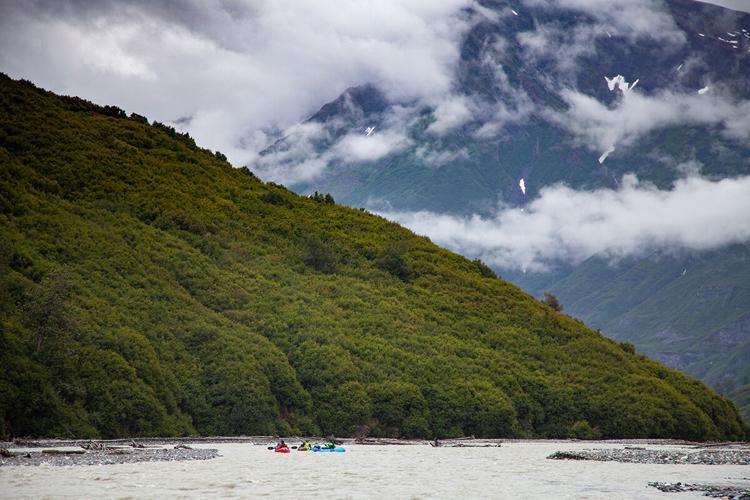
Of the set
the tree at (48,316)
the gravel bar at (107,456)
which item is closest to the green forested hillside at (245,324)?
the tree at (48,316)

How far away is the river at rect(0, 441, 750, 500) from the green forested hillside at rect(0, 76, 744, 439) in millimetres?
17678

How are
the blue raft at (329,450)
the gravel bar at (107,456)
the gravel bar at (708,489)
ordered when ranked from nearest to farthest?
the gravel bar at (708,489) → the gravel bar at (107,456) → the blue raft at (329,450)

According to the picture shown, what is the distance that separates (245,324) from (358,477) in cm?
5568

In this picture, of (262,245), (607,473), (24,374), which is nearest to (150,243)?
(262,245)

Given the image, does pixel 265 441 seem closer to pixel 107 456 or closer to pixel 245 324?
pixel 245 324

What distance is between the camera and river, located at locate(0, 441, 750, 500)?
42812 millimetres

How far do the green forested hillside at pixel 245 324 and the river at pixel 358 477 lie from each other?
17678mm

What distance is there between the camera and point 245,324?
10644 centimetres

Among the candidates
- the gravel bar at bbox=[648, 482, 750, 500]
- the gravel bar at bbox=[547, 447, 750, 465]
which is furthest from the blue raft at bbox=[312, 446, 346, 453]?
the gravel bar at bbox=[648, 482, 750, 500]

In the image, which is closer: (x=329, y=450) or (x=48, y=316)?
(x=329, y=450)

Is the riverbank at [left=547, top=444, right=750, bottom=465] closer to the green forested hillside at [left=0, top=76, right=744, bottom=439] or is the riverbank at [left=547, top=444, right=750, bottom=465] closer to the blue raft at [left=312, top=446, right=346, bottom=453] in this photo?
the blue raft at [left=312, top=446, right=346, bottom=453]

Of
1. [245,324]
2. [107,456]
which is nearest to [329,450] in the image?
[107,456]

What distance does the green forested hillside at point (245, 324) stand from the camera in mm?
80500

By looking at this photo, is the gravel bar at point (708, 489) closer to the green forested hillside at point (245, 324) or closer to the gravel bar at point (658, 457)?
the gravel bar at point (658, 457)
